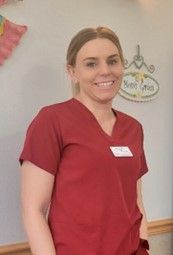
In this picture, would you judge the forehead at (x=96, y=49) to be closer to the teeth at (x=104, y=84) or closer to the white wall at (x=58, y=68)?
the teeth at (x=104, y=84)

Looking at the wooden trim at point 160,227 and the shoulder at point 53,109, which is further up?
the shoulder at point 53,109

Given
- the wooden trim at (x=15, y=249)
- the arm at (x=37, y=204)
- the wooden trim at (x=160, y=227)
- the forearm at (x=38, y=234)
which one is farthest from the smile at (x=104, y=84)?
the wooden trim at (x=160, y=227)

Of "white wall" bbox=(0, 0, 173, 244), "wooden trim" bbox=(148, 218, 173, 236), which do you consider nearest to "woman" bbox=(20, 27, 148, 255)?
"white wall" bbox=(0, 0, 173, 244)

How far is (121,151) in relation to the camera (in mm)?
1262

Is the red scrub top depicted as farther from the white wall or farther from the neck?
the white wall

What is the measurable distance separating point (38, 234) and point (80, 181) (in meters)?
0.19

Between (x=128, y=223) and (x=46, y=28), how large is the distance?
30.1 inches

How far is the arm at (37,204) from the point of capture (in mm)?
1181

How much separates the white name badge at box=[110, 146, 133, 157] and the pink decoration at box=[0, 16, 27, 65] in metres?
0.51

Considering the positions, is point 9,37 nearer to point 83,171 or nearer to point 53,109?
point 53,109

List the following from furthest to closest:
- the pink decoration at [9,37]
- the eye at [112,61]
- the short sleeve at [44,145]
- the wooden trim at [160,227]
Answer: the wooden trim at [160,227]
the pink decoration at [9,37]
the eye at [112,61]
the short sleeve at [44,145]

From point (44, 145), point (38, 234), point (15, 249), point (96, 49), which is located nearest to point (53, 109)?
point (44, 145)

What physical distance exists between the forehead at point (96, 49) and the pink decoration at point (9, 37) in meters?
0.31

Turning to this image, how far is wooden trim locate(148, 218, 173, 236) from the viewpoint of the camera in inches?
74.0
